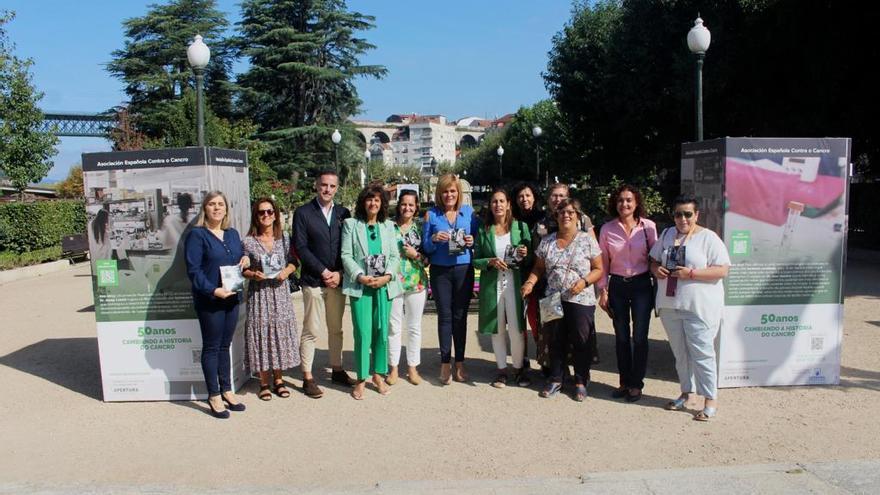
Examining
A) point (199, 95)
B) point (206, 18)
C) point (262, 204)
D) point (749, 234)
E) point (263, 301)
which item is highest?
point (206, 18)

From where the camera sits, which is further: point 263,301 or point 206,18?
point 206,18

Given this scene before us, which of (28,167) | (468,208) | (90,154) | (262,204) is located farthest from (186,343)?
(28,167)

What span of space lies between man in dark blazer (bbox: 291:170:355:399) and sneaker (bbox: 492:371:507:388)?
1.54 m

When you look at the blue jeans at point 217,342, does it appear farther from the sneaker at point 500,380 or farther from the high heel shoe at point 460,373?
the sneaker at point 500,380

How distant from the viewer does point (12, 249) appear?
18016mm

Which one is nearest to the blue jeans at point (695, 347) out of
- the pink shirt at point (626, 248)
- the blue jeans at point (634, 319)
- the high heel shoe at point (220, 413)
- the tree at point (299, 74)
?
the blue jeans at point (634, 319)

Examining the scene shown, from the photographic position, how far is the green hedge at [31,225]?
17.8m

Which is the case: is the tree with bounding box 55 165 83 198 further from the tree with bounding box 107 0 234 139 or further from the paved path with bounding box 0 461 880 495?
the paved path with bounding box 0 461 880 495

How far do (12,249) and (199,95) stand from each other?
12816 millimetres

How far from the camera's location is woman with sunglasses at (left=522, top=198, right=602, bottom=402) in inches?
206

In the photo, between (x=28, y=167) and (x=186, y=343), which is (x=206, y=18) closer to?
(x=28, y=167)

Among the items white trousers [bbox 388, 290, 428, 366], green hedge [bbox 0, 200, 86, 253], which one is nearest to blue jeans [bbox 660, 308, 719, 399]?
white trousers [bbox 388, 290, 428, 366]

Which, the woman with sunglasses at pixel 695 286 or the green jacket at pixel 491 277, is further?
the green jacket at pixel 491 277

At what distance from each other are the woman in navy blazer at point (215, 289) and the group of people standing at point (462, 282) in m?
0.01
